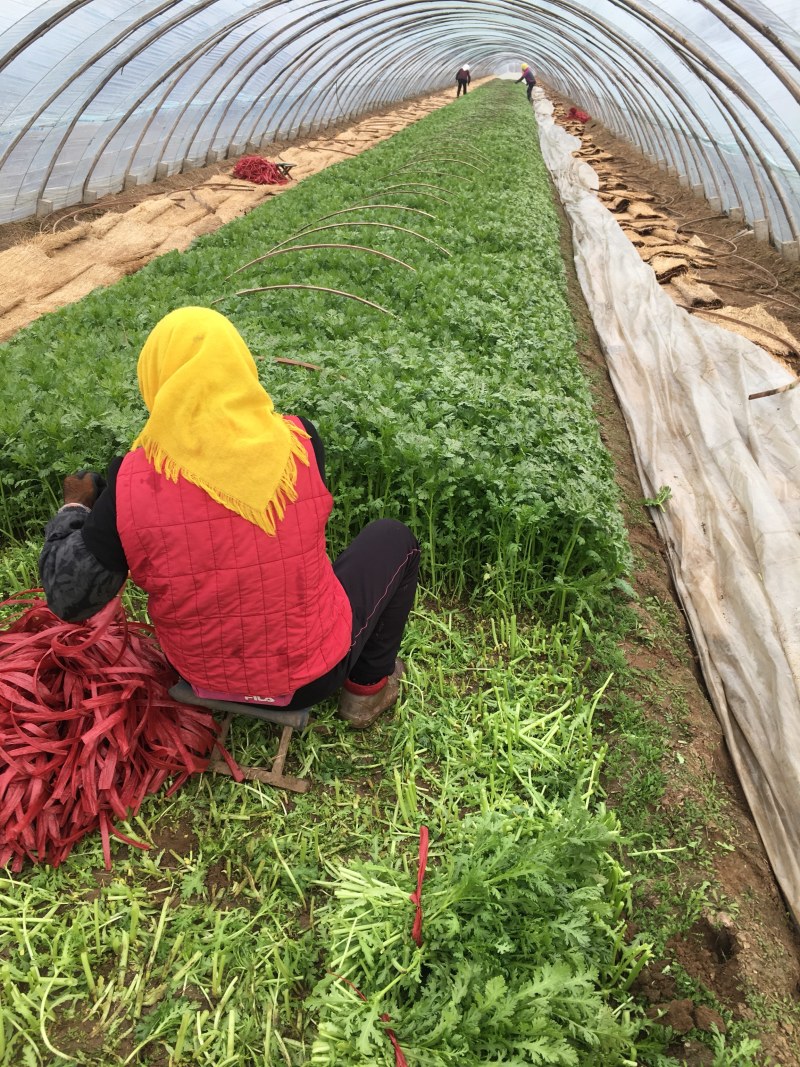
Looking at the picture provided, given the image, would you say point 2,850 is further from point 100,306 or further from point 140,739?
point 100,306

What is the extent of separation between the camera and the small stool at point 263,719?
8.16 feet

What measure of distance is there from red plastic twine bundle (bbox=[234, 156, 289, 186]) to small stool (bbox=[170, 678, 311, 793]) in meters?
13.4

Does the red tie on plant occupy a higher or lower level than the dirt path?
lower

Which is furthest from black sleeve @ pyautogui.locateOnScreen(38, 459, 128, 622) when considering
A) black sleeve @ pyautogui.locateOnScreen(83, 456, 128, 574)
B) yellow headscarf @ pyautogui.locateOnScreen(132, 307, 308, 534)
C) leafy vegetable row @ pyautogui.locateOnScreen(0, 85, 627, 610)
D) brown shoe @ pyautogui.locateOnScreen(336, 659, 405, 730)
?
leafy vegetable row @ pyautogui.locateOnScreen(0, 85, 627, 610)

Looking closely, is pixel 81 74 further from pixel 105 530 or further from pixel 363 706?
pixel 363 706

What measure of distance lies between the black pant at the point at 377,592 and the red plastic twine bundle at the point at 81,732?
666 millimetres

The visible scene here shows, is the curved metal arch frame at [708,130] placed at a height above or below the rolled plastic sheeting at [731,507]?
above

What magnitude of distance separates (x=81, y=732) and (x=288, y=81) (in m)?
20.5

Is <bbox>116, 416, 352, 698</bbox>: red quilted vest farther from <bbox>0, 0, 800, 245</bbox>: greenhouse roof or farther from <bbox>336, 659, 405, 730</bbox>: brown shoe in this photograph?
<bbox>0, 0, 800, 245</bbox>: greenhouse roof

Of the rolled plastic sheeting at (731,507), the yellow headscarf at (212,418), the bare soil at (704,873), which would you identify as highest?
the yellow headscarf at (212,418)

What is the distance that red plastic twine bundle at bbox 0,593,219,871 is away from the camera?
228cm

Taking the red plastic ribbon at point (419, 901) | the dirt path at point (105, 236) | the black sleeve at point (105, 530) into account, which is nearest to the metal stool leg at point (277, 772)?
the red plastic ribbon at point (419, 901)

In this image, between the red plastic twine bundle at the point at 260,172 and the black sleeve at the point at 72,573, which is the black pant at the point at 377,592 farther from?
the red plastic twine bundle at the point at 260,172

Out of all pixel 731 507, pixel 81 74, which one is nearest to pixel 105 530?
pixel 731 507
